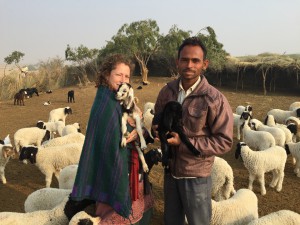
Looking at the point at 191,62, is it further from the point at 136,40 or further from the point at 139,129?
the point at 136,40

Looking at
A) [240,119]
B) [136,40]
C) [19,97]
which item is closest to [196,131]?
[240,119]

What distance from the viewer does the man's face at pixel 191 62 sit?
2477 millimetres

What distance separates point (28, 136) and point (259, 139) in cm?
650

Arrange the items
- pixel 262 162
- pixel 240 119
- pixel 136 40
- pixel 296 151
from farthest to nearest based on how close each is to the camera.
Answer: pixel 136 40
pixel 240 119
pixel 296 151
pixel 262 162

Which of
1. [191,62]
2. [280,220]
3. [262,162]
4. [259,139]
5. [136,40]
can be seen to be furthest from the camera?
[136,40]

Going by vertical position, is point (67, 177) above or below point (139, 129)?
below

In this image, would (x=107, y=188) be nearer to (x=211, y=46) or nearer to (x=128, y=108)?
(x=128, y=108)

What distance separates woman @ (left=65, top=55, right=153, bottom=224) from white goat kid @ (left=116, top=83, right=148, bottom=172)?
0.15ft

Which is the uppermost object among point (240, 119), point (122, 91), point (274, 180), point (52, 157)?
point (122, 91)

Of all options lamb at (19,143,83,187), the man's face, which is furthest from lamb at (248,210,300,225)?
A: lamb at (19,143,83,187)

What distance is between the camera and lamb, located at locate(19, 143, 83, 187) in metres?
6.45

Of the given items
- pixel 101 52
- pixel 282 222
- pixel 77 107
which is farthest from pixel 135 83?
pixel 282 222

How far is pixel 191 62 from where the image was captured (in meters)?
2.49

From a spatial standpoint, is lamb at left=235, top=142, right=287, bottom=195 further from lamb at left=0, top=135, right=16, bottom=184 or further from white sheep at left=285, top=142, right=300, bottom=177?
lamb at left=0, top=135, right=16, bottom=184
